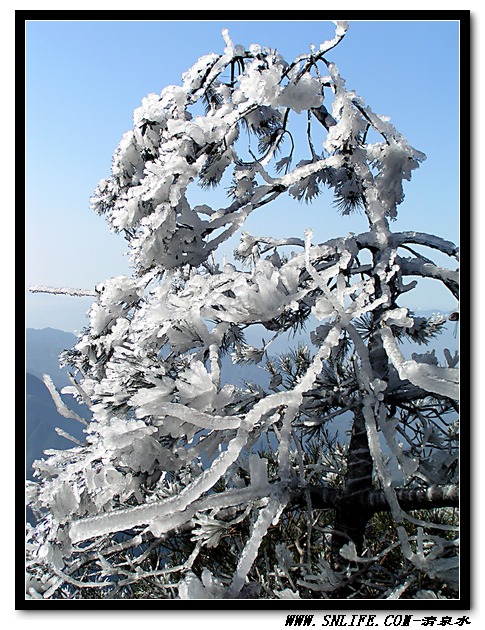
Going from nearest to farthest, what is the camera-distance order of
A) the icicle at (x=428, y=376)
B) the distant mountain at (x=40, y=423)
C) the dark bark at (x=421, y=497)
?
1. the icicle at (x=428, y=376)
2. the dark bark at (x=421, y=497)
3. the distant mountain at (x=40, y=423)

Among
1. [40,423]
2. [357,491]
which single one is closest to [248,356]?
[357,491]

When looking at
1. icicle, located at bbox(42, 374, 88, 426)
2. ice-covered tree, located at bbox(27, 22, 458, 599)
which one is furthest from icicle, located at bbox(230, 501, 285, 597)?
icicle, located at bbox(42, 374, 88, 426)

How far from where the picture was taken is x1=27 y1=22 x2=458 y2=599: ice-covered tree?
97cm

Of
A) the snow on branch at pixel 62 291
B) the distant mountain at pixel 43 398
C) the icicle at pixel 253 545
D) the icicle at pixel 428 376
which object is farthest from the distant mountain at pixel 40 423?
the icicle at pixel 428 376

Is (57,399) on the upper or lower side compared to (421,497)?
upper

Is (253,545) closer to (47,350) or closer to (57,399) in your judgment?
(57,399)

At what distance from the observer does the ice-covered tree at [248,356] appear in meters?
0.97

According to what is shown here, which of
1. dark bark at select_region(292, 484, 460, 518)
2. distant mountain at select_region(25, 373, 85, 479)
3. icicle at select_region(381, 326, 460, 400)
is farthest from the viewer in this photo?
distant mountain at select_region(25, 373, 85, 479)

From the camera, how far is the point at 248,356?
1302mm

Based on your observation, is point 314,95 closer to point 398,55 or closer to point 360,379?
point 398,55

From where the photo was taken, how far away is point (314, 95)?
112 cm

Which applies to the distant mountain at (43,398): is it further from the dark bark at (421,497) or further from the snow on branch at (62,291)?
the dark bark at (421,497)

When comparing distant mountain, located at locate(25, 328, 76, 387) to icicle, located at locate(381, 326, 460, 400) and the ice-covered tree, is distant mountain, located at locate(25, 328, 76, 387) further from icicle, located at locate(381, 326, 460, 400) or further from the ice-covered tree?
icicle, located at locate(381, 326, 460, 400)

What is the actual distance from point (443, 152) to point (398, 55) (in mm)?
221
